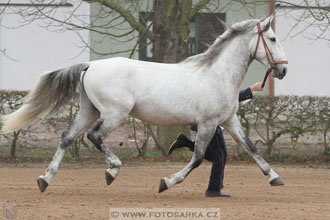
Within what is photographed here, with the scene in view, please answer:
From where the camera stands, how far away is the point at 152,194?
7.94m

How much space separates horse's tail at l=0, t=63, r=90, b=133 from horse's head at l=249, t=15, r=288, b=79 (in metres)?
2.21

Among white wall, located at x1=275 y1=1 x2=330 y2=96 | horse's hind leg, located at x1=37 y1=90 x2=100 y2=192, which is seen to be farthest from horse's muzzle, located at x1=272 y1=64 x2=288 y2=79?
white wall, located at x1=275 y1=1 x2=330 y2=96

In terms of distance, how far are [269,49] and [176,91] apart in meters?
1.17

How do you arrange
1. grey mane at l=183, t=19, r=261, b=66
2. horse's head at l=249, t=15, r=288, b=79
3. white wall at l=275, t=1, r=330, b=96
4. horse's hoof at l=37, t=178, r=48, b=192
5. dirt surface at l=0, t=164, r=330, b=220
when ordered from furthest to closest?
white wall at l=275, t=1, r=330, b=96 → grey mane at l=183, t=19, r=261, b=66 → horse's head at l=249, t=15, r=288, b=79 → horse's hoof at l=37, t=178, r=48, b=192 → dirt surface at l=0, t=164, r=330, b=220

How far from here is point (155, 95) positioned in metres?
7.49

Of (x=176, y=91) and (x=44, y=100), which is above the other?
(x=176, y=91)

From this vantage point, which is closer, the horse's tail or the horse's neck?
the horse's neck

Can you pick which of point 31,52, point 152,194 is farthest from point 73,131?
point 31,52

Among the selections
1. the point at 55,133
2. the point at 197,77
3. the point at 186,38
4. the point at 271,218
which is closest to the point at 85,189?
Answer: the point at 197,77

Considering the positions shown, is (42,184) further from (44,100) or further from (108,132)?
(44,100)

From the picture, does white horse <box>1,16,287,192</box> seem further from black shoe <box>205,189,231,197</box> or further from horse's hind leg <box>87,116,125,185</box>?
black shoe <box>205,189,231,197</box>

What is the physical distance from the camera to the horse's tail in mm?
7988

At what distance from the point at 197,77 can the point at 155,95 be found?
0.52 metres

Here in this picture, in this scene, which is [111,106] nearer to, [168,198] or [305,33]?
[168,198]
